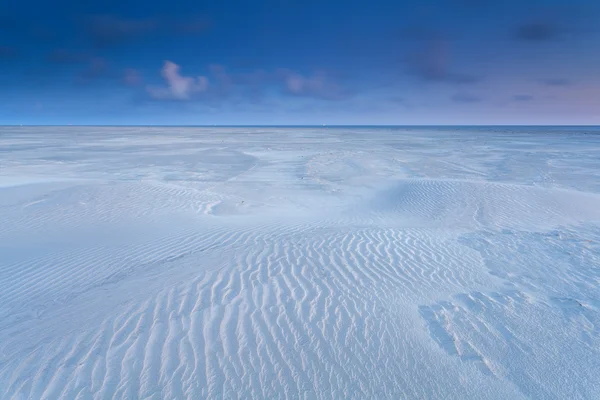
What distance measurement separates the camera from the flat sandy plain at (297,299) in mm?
3207

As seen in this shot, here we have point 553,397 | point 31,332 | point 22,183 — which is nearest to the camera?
point 553,397

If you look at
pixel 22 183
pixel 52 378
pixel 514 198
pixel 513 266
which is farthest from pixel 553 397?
pixel 22 183

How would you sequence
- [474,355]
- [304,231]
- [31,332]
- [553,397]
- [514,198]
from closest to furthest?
[553,397]
[474,355]
[31,332]
[304,231]
[514,198]

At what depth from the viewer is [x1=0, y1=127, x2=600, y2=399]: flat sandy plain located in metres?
3.21

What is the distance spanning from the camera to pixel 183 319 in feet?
13.2

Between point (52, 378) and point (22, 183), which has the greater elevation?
point (52, 378)

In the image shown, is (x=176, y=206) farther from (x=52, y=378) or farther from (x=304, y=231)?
(x=52, y=378)

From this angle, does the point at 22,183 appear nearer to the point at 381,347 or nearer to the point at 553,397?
the point at 381,347

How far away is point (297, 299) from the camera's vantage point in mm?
4527

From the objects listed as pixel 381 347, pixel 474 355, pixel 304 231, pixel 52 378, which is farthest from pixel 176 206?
pixel 474 355

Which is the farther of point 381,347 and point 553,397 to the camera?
point 381,347

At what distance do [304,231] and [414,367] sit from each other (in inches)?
174

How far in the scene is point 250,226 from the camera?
797cm

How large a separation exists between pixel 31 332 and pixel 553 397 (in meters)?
5.41
